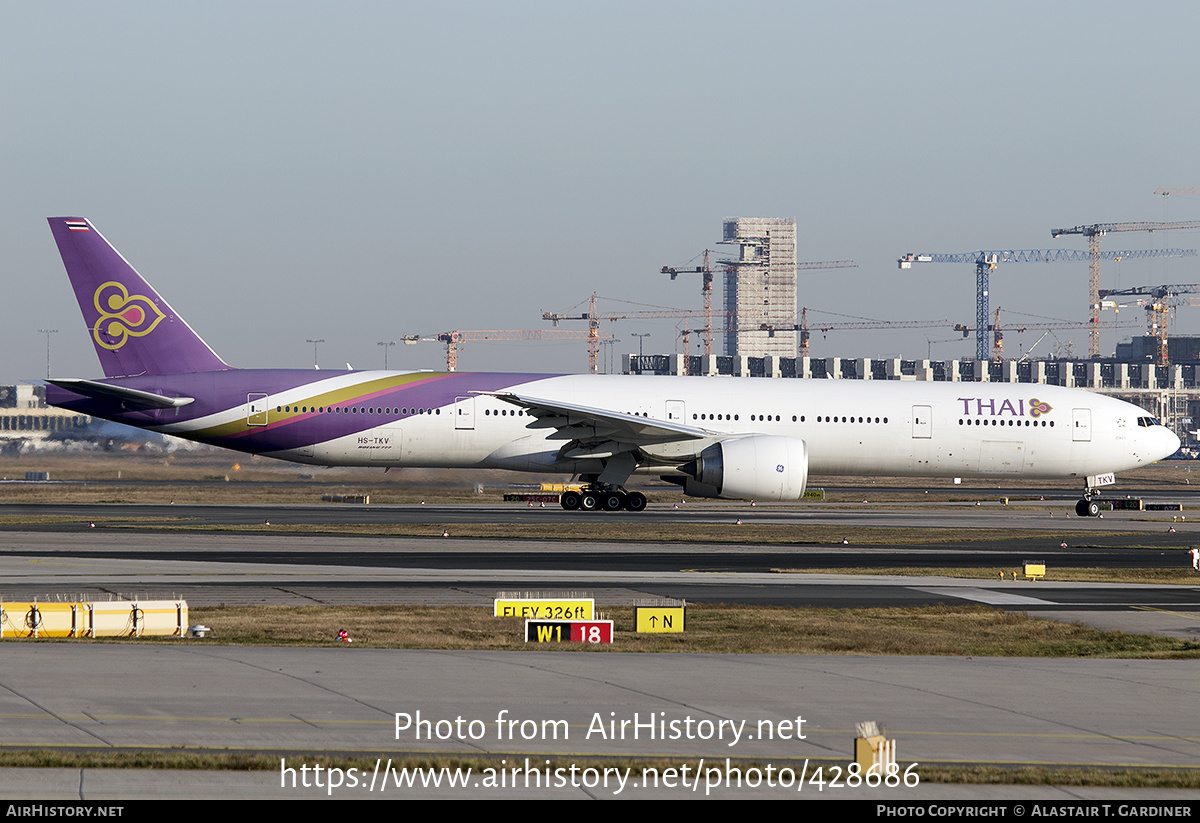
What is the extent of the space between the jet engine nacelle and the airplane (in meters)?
0.04

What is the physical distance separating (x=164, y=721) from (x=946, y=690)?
25.4ft

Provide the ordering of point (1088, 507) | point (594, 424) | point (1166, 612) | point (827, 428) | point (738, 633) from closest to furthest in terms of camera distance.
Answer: point (738, 633) → point (1166, 612) → point (594, 424) → point (827, 428) → point (1088, 507)

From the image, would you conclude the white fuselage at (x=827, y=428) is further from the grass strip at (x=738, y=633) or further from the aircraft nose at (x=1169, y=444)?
the grass strip at (x=738, y=633)

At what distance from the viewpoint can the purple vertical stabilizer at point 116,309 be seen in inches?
1560

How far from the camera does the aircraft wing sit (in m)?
37.6

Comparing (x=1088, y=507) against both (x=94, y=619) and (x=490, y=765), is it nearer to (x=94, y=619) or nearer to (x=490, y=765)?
(x=94, y=619)

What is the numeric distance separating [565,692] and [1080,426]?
114ft

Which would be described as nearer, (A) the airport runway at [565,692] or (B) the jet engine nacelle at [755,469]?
(A) the airport runway at [565,692]

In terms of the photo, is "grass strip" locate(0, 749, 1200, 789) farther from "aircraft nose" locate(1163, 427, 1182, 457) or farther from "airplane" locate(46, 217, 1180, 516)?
"aircraft nose" locate(1163, 427, 1182, 457)

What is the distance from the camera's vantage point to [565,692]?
12.5 metres

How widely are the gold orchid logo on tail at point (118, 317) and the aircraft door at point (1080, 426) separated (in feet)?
101

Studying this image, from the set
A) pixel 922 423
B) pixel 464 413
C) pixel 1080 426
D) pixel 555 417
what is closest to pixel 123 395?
pixel 464 413

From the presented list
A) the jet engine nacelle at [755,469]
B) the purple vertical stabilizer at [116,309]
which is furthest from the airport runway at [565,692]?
the purple vertical stabilizer at [116,309]

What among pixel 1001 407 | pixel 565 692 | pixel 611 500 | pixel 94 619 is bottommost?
pixel 565 692
